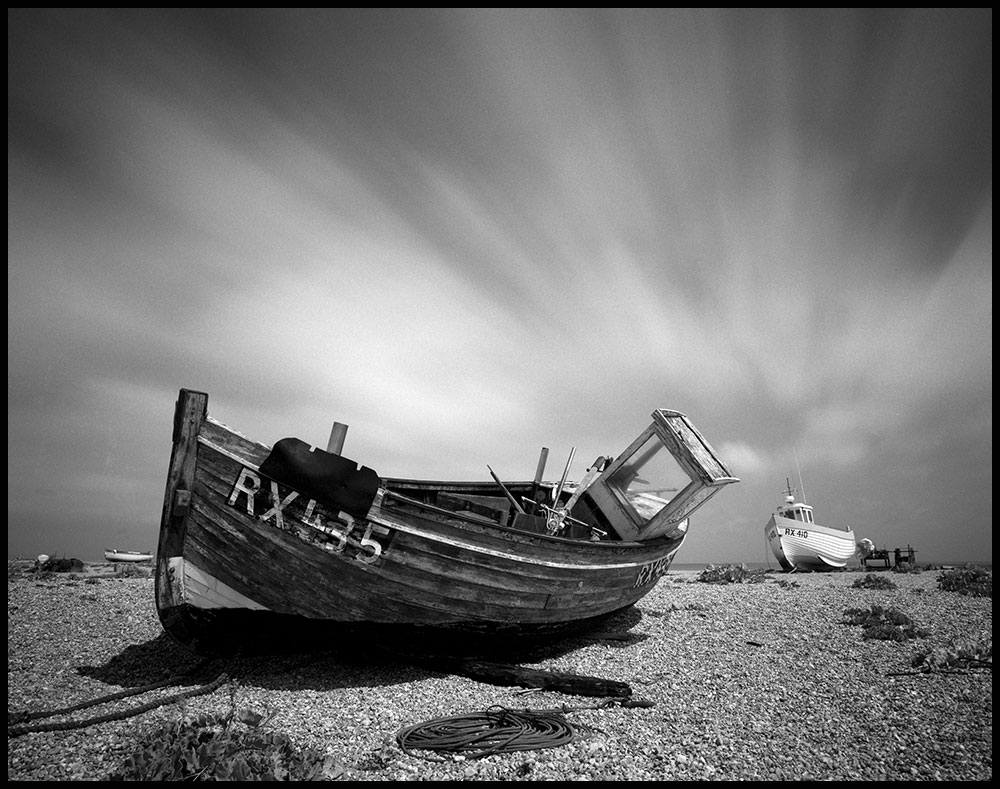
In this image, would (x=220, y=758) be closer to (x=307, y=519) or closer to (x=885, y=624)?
(x=307, y=519)

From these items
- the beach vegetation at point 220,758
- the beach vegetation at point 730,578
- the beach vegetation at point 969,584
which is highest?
the beach vegetation at point 969,584

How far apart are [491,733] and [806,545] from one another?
119 ft

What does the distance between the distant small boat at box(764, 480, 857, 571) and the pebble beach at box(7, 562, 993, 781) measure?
25021 millimetres

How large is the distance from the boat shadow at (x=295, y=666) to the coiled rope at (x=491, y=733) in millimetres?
1960

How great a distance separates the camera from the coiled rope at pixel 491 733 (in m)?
5.05

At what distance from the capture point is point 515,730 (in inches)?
213

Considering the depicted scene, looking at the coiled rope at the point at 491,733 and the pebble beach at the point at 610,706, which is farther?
the coiled rope at the point at 491,733

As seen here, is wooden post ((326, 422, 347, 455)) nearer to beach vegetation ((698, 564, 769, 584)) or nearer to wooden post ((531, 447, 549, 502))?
wooden post ((531, 447, 549, 502))

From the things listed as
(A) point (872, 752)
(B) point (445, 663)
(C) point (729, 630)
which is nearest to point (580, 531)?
(C) point (729, 630)

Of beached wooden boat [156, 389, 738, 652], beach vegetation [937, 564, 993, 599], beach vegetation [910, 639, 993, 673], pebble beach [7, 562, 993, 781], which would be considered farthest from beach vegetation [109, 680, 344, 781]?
beach vegetation [937, 564, 993, 599]

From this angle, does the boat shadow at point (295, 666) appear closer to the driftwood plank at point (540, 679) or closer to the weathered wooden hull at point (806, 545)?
the driftwood plank at point (540, 679)

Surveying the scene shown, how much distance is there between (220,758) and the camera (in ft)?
13.5

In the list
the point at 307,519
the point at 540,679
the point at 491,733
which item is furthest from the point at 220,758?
the point at 540,679

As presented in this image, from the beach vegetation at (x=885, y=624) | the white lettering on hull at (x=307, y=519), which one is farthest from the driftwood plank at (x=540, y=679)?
the beach vegetation at (x=885, y=624)
